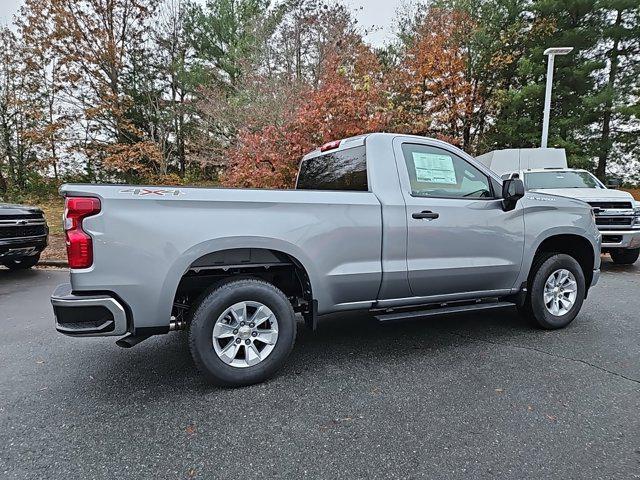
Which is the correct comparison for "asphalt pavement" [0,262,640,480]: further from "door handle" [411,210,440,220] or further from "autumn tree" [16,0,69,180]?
"autumn tree" [16,0,69,180]

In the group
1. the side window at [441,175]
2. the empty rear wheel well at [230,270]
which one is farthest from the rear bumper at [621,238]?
the empty rear wheel well at [230,270]

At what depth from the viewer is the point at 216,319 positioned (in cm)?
281

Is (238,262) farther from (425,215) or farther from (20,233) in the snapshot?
(20,233)

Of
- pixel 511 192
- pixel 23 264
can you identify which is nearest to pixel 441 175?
pixel 511 192

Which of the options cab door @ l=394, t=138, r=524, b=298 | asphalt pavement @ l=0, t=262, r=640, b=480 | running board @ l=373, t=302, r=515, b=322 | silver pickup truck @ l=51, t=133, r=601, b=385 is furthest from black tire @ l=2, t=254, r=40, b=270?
cab door @ l=394, t=138, r=524, b=298

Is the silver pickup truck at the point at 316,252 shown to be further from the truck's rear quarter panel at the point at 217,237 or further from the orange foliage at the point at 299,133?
the orange foliage at the point at 299,133

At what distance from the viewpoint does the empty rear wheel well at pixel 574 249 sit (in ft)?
13.7

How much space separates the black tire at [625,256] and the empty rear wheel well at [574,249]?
187 inches

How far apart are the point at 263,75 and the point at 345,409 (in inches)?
449

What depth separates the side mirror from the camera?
3.53 meters

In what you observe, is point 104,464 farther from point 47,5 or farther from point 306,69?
point 47,5

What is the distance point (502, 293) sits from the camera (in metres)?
3.87

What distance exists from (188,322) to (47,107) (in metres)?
17.8

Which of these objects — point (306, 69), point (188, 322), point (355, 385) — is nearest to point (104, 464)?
point (188, 322)
